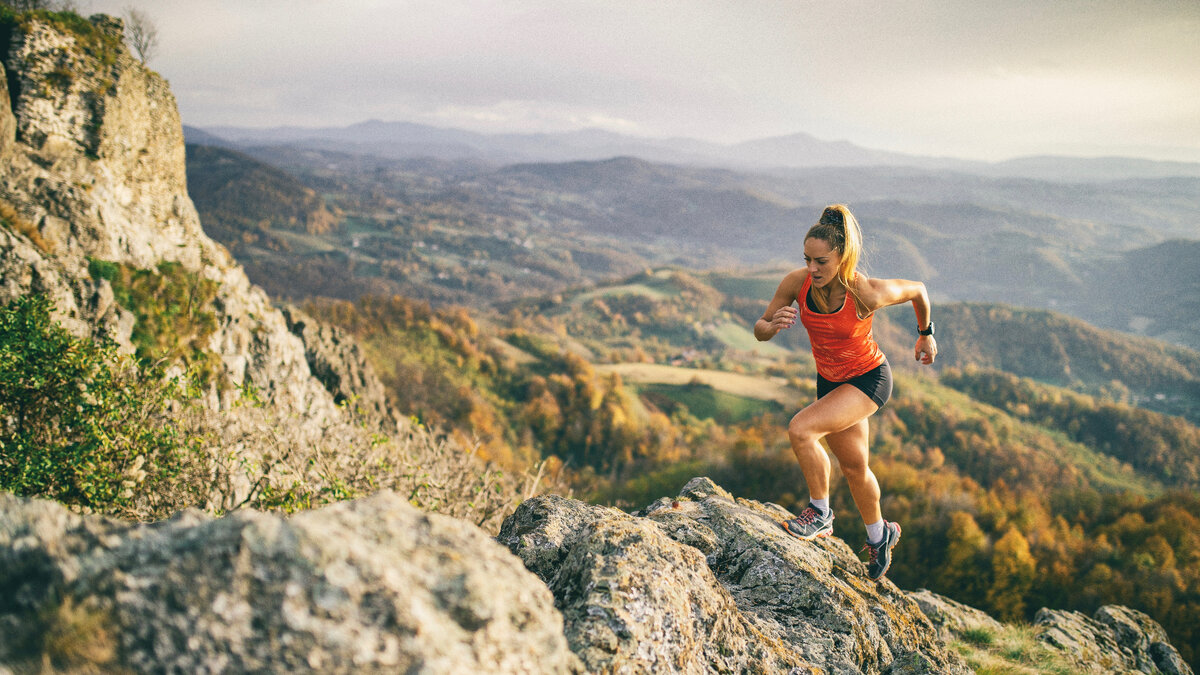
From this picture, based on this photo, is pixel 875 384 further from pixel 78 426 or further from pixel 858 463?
pixel 78 426

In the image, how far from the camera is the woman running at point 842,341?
202 inches

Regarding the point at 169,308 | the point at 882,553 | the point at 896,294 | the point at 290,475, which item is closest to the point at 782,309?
the point at 896,294

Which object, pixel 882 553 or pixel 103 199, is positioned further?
pixel 103 199

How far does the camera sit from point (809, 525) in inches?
252

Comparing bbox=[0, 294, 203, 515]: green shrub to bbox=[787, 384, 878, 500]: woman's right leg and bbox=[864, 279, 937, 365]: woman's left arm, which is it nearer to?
bbox=[787, 384, 878, 500]: woman's right leg

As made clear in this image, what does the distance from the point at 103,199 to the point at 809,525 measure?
78.0 feet

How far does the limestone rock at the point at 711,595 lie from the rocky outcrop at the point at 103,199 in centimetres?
1059

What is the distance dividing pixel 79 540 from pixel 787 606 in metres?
5.11

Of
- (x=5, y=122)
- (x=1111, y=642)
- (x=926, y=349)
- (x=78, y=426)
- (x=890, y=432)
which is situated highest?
(x=5, y=122)

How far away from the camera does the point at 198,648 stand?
→ 2084 mm

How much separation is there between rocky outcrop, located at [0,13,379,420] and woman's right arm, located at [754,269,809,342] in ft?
37.7

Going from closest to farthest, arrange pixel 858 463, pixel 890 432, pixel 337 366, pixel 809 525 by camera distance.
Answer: pixel 858 463 < pixel 809 525 < pixel 337 366 < pixel 890 432

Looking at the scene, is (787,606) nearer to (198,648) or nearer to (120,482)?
(198,648)

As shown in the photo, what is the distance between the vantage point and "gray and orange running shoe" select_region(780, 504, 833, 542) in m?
6.32
